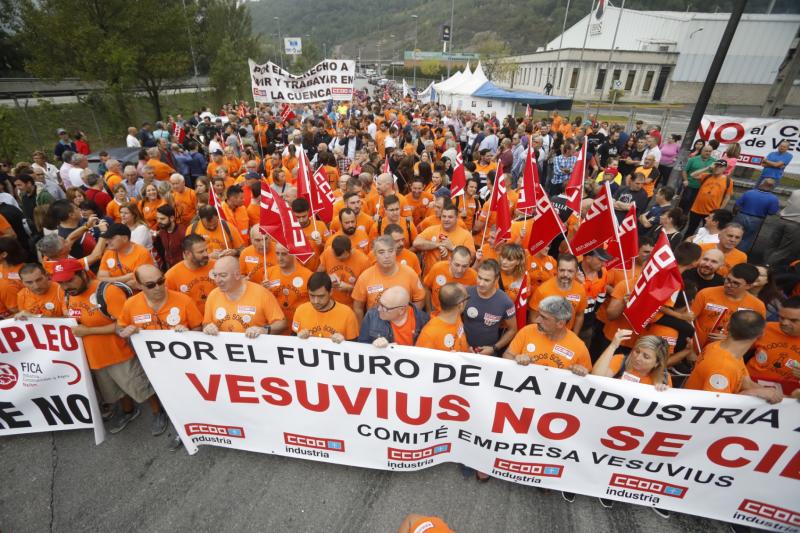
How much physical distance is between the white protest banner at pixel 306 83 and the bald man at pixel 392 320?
10.2 metres

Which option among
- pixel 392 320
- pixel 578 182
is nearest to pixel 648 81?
pixel 578 182

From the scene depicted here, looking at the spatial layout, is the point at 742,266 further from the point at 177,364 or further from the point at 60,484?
the point at 60,484

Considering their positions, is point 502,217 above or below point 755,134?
below

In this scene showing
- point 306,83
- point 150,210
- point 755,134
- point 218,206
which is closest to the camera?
point 218,206

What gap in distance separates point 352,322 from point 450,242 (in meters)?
2.04

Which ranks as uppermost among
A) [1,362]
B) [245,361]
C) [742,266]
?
[742,266]

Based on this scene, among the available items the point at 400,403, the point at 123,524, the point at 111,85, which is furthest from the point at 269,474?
the point at 111,85

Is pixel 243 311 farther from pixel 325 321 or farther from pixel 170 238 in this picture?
pixel 170 238

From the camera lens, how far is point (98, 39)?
58.7 feet

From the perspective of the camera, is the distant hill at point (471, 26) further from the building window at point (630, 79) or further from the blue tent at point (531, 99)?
the blue tent at point (531, 99)

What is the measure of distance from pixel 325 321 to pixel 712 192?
8.49m

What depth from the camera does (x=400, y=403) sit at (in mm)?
3506

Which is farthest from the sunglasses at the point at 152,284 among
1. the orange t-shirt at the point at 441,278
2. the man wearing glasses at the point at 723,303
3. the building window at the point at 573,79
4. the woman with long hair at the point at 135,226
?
the building window at the point at 573,79

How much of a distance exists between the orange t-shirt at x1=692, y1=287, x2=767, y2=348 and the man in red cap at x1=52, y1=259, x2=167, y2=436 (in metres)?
5.85
